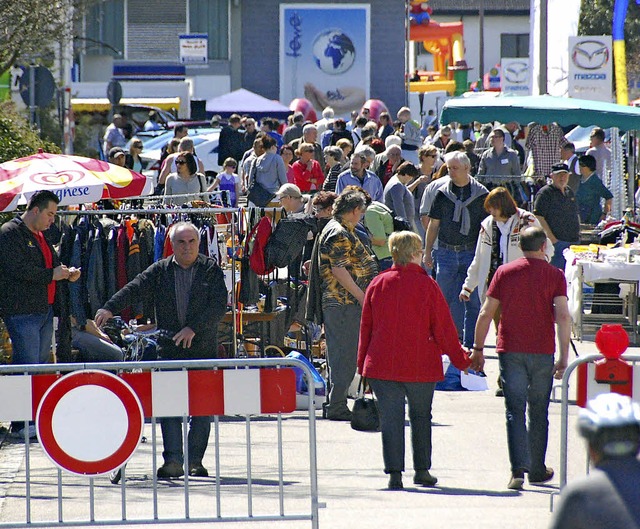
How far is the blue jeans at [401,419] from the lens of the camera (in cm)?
779

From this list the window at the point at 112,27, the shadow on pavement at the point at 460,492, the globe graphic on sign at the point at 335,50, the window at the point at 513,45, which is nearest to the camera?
the shadow on pavement at the point at 460,492

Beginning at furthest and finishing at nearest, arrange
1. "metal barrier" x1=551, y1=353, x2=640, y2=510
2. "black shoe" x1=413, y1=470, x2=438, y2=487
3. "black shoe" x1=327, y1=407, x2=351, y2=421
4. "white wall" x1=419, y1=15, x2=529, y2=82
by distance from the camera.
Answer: "white wall" x1=419, y1=15, x2=529, y2=82 < "black shoe" x1=327, y1=407, x2=351, y2=421 < "black shoe" x1=413, y1=470, x2=438, y2=487 < "metal barrier" x1=551, y1=353, x2=640, y2=510

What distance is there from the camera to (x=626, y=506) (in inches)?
141

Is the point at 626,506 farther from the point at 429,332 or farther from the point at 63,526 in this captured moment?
the point at 429,332

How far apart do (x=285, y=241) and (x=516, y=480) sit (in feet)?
12.9

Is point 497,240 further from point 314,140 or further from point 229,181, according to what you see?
point 314,140

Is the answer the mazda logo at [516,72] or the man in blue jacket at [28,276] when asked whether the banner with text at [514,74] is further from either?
the man in blue jacket at [28,276]

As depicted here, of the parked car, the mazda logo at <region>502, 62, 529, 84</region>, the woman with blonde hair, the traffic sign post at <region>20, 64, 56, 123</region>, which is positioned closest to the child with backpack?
the traffic sign post at <region>20, 64, 56, 123</region>

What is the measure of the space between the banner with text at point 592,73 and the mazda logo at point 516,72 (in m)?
20.8

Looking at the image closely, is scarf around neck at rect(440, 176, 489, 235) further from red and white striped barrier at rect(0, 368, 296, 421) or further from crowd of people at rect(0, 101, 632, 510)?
red and white striped barrier at rect(0, 368, 296, 421)

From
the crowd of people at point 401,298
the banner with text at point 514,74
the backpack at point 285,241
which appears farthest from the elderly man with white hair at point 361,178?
the banner with text at point 514,74

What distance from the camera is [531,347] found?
7824mm

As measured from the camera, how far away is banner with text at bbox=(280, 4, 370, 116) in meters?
53.1

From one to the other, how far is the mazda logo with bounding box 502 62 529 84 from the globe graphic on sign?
6.22 m
